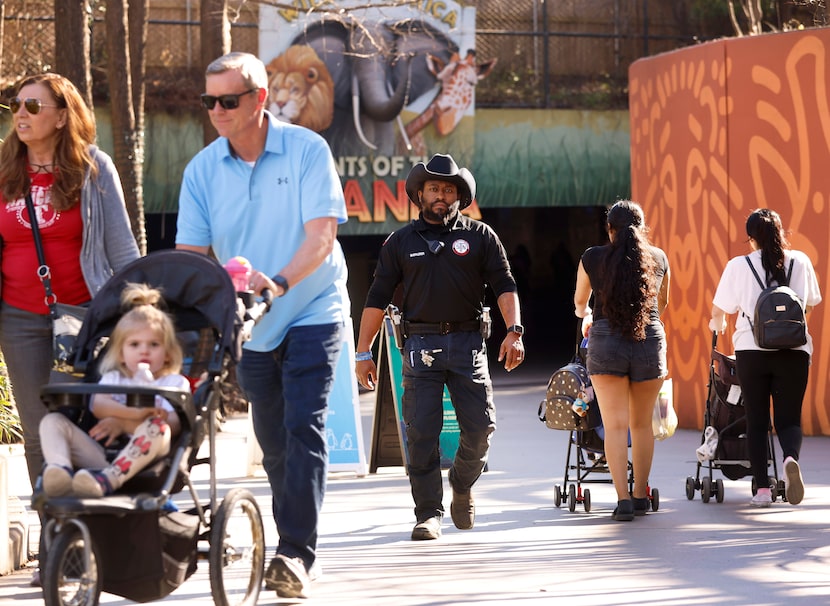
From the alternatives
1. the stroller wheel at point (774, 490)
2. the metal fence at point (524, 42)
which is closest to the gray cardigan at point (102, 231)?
the stroller wheel at point (774, 490)

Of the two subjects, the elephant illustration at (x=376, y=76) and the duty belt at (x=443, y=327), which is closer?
the duty belt at (x=443, y=327)

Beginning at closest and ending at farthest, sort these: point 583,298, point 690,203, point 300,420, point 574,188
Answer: point 300,420 < point 583,298 < point 690,203 < point 574,188

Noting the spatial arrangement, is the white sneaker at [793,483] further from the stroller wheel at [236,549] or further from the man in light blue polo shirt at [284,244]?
the stroller wheel at [236,549]

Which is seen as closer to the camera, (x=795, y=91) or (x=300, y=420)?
(x=300, y=420)

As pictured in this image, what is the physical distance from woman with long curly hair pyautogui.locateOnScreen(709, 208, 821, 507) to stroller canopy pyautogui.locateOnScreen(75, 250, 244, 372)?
4.54 meters

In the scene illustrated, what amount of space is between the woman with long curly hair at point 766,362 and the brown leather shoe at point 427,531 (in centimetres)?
225

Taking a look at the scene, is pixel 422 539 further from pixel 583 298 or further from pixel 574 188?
pixel 574 188

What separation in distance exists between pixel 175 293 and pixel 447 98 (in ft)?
54.9

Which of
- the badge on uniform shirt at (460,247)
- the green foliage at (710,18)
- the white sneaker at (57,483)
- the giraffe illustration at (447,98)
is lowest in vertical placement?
the white sneaker at (57,483)

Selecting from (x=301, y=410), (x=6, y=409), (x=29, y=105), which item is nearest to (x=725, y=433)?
(x=301, y=410)

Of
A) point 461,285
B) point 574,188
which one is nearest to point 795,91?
point 461,285

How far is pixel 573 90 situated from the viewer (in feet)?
80.9

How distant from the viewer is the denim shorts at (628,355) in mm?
8664

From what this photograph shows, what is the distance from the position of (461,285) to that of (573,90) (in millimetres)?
17215
